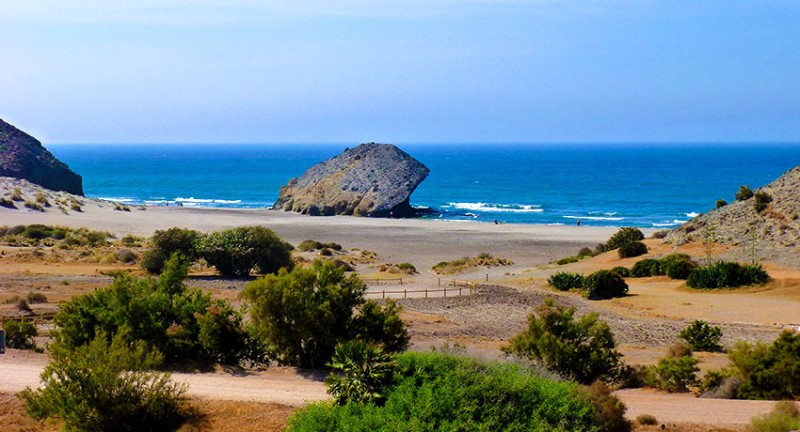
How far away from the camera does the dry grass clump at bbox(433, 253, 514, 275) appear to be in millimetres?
50031

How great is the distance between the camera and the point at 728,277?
39.9 meters

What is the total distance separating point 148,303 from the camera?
21922mm

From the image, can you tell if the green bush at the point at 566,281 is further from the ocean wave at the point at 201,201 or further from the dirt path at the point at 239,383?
the ocean wave at the point at 201,201

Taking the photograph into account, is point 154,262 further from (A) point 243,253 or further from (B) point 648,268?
(B) point 648,268

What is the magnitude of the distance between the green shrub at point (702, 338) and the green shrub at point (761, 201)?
2549 cm

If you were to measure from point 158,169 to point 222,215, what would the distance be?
Result: 118617 millimetres

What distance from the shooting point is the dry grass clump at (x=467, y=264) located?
164ft

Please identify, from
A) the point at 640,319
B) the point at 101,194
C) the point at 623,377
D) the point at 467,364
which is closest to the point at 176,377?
the point at 467,364

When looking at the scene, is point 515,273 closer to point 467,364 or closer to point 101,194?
point 467,364

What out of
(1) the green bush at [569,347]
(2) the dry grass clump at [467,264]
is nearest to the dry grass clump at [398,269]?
(2) the dry grass clump at [467,264]

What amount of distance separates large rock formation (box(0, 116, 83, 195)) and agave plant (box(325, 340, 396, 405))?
92215 mm

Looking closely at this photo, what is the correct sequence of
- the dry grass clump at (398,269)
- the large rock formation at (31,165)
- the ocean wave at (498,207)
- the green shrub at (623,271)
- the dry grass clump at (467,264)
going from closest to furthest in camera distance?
the green shrub at (623,271), the dry grass clump at (398,269), the dry grass clump at (467,264), the ocean wave at (498,207), the large rock formation at (31,165)

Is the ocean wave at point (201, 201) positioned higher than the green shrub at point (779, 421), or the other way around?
the ocean wave at point (201, 201)

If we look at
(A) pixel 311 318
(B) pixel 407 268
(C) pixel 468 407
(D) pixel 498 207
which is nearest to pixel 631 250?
(B) pixel 407 268
